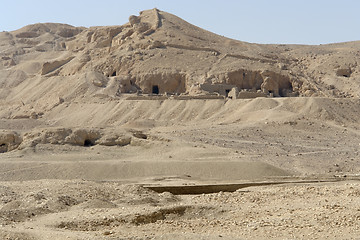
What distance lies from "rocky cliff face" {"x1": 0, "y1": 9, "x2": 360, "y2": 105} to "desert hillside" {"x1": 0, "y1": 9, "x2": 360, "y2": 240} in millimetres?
144

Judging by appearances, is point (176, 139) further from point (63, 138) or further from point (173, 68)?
point (173, 68)

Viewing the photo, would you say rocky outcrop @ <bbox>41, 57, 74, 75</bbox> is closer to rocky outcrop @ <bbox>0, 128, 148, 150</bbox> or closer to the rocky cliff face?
the rocky cliff face

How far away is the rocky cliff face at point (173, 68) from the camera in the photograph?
39531mm

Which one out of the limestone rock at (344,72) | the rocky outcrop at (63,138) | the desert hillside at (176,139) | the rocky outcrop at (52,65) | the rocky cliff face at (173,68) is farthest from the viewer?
the rocky outcrop at (52,65)

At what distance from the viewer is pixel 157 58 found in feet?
138

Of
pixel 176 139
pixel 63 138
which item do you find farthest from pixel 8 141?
pixel 176 139

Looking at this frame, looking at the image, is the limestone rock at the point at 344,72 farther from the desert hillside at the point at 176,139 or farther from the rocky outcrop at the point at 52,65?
the rocky outcrop at the point at 52,65

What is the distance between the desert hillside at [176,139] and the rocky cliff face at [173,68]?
0.14 m

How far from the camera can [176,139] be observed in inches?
962

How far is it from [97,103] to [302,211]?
25.5 m

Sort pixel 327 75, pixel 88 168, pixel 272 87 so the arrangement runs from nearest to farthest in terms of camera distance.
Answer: pixel 88 168 → pixel 272 87 → pixel 327 75

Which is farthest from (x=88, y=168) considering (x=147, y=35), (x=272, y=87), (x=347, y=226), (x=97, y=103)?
(x=147, y=35)

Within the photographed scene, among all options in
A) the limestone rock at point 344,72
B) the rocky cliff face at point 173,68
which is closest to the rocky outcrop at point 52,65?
the rocky cliff face at point 173,68

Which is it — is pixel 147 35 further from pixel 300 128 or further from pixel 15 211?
pixel 15 211
